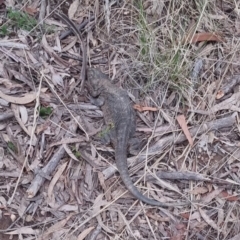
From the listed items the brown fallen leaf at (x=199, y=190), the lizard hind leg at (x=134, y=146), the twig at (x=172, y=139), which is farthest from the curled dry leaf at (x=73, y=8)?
the brown fallen leaf at (x=199, y=190)

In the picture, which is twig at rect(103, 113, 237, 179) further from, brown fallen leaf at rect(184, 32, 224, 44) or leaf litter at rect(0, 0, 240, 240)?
brown fallen leaf at rect(184, 32, 224, 44)

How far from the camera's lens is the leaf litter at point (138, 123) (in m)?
4.76

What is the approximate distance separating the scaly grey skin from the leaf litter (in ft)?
0.27

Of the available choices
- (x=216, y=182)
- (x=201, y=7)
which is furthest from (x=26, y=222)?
(x=201, y=7)

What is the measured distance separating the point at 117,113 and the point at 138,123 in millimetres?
210

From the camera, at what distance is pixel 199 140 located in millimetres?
5129

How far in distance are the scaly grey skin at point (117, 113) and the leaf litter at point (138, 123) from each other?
0.27 ft

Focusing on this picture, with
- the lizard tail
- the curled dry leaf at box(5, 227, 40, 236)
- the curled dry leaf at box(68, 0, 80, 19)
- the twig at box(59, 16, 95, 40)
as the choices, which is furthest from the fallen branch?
the curled dry leaf at box(68, 0, 80, 19)

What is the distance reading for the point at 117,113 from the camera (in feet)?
17.5

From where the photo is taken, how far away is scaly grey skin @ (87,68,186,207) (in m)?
4.93

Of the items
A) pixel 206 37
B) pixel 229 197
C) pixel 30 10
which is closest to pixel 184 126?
pixel 229 197

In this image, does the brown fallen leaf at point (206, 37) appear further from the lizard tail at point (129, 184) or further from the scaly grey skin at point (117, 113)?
the lizard tail at point (129, 184)

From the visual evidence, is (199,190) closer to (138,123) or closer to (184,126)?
(184,126)

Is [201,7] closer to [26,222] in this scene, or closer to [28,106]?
[28,106]
